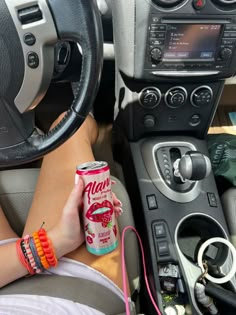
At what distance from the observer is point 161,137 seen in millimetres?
1047

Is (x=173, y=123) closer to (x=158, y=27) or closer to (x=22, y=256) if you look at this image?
(x=158, y=27)

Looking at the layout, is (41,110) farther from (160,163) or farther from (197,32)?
(197,32)

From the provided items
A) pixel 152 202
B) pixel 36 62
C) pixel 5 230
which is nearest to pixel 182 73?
pixel 152 202

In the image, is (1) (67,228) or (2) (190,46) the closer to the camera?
(1) (67,228)

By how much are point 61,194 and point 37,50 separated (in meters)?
0.35

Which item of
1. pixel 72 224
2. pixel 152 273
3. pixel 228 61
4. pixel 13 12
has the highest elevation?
pixel 13 12

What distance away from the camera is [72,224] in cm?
73

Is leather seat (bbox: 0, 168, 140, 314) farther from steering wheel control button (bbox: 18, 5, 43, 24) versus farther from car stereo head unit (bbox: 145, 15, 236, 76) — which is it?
steering wheel control button (bbox: 18, 5, 43, 24)

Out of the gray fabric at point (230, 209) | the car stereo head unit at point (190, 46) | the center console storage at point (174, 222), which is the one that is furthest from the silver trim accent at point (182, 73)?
the gray fabric at point (230, 209)

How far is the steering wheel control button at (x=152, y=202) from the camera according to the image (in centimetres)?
95

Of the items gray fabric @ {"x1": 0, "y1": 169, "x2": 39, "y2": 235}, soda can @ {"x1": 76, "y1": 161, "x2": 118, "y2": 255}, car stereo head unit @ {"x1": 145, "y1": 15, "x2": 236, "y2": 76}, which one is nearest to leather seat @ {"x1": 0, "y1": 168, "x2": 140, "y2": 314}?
gray fabric @ {"x1": 0, "y1": 169, "x2": 39, "y2": 235}

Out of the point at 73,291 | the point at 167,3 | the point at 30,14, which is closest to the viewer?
the point at 30,14

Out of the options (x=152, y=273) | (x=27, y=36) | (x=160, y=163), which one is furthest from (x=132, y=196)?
→ (x=27, y=36)

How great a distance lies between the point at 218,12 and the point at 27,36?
465mm
